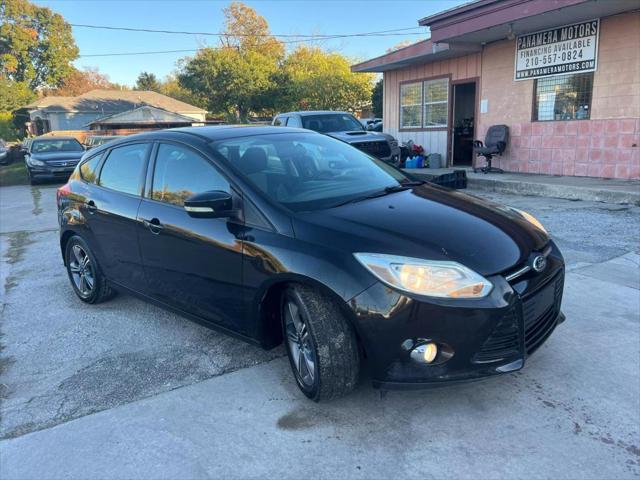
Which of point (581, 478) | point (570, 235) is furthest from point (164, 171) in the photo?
point (570, 235)

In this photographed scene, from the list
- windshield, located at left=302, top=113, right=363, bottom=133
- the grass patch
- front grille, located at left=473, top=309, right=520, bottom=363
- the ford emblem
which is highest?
windshield, located at left=302, top=113, right=363, bottom=133

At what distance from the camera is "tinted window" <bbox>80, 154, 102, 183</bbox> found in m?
4.55

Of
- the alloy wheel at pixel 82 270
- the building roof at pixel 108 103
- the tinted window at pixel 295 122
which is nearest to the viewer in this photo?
the alloy wheel at pixel 82 270

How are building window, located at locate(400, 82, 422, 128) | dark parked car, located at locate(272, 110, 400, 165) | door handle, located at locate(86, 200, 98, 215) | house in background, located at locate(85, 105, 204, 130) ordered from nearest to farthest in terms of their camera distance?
1. door handle, located at locate(86, 200, 98, 215)
2. dark parked car, located at locate(272, 110, 400, 165)
3. building window, located at locate(400, 82, 422, 128)
4. house in background, located at locate(85, 105, 204, 130)

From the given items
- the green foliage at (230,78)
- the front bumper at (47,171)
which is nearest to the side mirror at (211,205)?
the front bumper at (47,171)

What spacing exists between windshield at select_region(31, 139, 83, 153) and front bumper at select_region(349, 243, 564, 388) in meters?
18.2

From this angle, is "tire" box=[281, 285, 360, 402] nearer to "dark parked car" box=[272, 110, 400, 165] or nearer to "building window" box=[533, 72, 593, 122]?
"dark parked car" box=[272, 110, 400, 165]

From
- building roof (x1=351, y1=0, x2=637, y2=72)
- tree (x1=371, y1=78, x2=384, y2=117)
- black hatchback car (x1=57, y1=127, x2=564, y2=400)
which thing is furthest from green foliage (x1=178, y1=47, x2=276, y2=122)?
black hatchback car (x1=57, y1=127, x2=564, y2=400)

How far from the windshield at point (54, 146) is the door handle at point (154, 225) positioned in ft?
53.6

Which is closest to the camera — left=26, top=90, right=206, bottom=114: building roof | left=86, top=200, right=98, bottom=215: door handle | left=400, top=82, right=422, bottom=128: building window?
left=86, top=200, right=98, bottom=215: door handle

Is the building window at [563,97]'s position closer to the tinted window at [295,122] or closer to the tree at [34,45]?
the tinted window at [295,122]

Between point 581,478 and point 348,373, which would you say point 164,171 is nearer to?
point 348,373

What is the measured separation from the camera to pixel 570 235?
258 inches

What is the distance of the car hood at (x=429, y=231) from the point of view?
2580 mm
